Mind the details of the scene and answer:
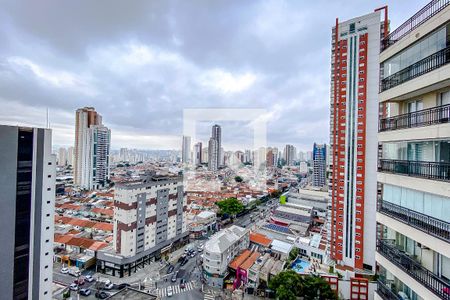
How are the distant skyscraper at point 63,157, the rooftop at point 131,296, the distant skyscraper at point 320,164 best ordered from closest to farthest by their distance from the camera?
the rooftop at point 131,296 → the distant skyscraper at point 320,164 → the distant skyscraper at point 63,157

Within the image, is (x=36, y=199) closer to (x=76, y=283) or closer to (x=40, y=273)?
(x=40, y=273)

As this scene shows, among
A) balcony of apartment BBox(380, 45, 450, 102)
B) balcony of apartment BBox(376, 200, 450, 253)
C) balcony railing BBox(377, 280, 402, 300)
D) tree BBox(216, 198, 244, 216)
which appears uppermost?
balcony of apartment BBox(380, 45, 450, 102)

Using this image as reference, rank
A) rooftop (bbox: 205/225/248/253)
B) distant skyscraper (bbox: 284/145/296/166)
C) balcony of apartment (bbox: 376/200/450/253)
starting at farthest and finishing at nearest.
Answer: distant skyscraper (bbox: 284/145/296/166)
rooftop (bbox: 205/225/248/253)
balcony of apartment (bbox: 376/200/450/253)

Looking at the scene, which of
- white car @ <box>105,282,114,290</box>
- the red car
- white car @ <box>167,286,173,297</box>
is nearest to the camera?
white car @ <box>167,286,173,297</box>

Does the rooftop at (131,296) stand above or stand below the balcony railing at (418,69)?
below

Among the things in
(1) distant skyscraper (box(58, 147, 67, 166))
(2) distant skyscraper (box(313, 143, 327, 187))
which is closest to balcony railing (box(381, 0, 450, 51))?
(2) distant skyscraper (box(313, 143, 327, 187))

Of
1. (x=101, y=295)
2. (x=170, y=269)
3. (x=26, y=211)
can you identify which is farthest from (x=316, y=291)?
(x=26, y=211)

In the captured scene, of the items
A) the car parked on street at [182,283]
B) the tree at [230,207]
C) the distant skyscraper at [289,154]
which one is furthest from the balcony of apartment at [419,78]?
the distant skyscraper at [289,154]

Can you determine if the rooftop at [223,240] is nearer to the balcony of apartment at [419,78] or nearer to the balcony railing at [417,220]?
the balcony railing at [417,220]

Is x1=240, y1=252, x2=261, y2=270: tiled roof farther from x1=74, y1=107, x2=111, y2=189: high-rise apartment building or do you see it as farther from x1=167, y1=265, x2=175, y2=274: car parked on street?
x1=74, y1=107, x2=111, y2=189: high-rise apartment building
